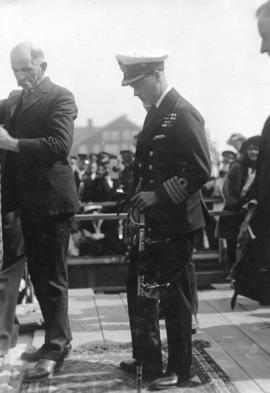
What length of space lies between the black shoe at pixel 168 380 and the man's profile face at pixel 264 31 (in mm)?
1864

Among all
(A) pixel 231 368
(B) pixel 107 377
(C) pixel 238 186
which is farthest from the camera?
(C) pixel 238 186

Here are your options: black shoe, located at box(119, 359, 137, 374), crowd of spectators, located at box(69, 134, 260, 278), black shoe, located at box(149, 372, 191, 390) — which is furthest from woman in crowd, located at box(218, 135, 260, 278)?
black shoe, located at box(149, 372, 191, 390)

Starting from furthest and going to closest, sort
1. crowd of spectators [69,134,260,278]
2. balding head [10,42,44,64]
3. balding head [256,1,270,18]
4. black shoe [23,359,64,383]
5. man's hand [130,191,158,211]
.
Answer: crowd of spectators [69,134,260,278] < balding head [10,42,44,64] < black shoe [23,359,64,383] < man's hand [130,191,158,211] < balding head [256,1,270,18]

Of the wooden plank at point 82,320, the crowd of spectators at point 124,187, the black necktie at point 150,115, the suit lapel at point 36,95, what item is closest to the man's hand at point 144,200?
the black necktie at point 150,115

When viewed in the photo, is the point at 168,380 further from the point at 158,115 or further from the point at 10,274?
the point at 158,115

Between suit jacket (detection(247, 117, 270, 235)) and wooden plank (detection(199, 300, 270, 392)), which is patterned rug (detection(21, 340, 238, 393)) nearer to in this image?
wooden plank (detection(199, 300, 270, 392))

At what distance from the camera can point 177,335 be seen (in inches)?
140

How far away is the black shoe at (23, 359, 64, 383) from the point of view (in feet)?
11.9

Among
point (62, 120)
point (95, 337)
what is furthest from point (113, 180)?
point (62, 120)

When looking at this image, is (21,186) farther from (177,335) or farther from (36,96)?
(177,335)

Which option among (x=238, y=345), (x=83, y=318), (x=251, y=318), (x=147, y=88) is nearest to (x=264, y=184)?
(x=147, y=88)

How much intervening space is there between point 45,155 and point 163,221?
86 cm

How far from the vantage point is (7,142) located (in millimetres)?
3723

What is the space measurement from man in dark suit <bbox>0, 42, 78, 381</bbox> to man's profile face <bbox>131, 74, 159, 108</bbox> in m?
0.53
